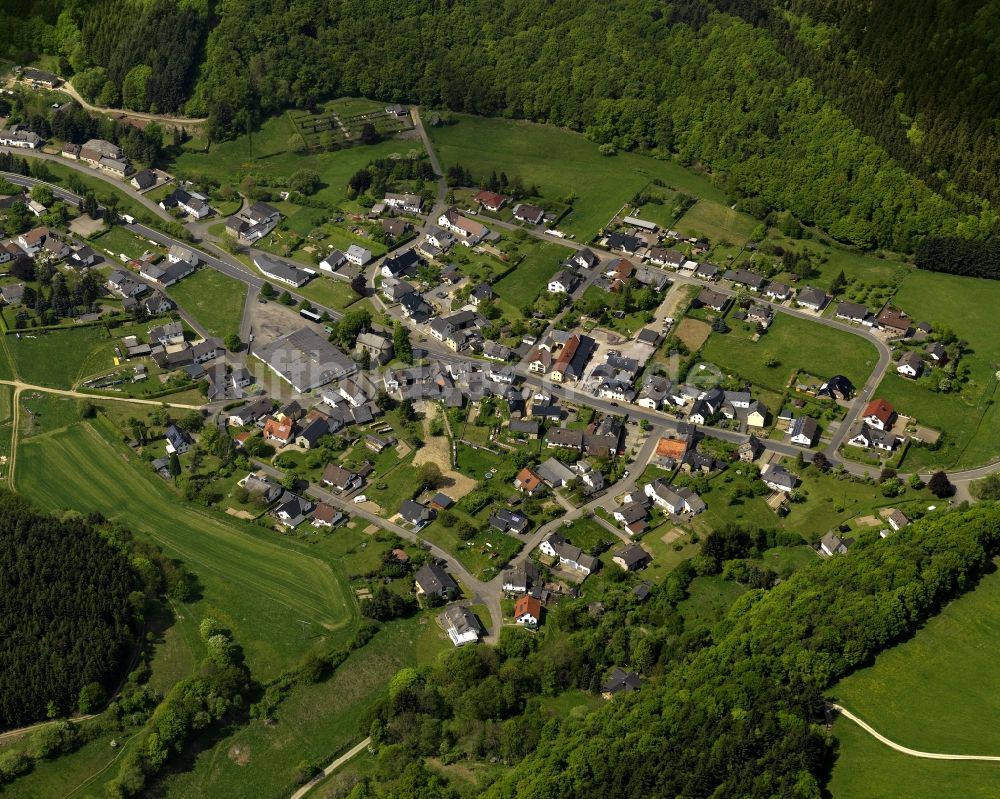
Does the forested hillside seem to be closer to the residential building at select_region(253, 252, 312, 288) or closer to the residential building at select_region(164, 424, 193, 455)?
the residential building at select_region(253, 252, 312, 288)

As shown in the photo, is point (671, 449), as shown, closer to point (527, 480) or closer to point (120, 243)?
point (527, 480)

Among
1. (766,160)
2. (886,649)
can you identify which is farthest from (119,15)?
(886,649)

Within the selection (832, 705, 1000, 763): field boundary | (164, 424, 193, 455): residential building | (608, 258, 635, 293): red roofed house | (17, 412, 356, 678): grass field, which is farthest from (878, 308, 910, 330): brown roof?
(164, 424, 193, 455): residential building

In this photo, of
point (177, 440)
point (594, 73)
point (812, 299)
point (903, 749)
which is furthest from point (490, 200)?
point (903, 749)

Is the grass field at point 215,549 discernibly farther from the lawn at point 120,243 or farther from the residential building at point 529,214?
the residential building at point 529,214

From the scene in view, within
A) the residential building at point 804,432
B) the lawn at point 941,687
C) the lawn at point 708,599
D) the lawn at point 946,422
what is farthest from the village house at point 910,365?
the lawn at point 708,599

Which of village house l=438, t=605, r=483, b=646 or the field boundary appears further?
village house l=438, t=605, r=483, b=646
